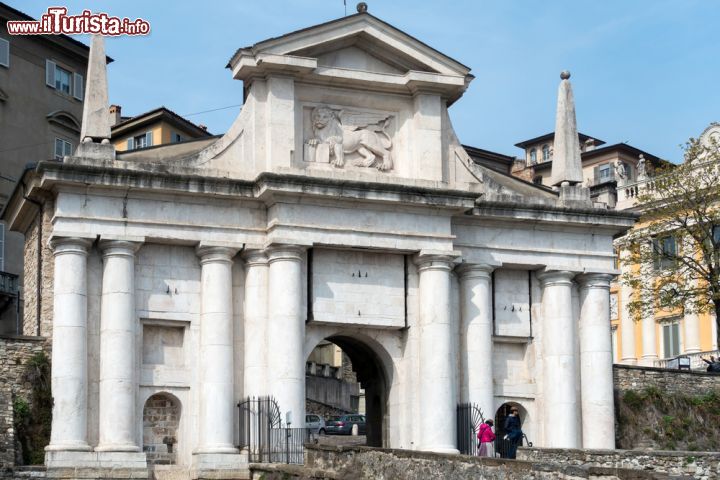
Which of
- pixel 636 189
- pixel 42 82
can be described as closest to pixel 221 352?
pixel 42 82

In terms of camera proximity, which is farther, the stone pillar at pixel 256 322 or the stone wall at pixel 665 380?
the stone wall at pixel 665 380

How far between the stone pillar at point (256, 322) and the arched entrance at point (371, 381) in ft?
9.35

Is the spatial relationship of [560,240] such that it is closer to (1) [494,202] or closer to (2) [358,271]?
(1) [494,202]

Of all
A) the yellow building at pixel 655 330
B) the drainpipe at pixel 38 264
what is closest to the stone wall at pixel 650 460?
the drainpipe at pixel 38 264

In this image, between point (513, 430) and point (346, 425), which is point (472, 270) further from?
point (346, 425)

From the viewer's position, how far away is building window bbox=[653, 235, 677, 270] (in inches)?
2311

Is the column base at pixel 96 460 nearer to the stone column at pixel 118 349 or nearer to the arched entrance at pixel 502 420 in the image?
the stone column at pixel 118 349

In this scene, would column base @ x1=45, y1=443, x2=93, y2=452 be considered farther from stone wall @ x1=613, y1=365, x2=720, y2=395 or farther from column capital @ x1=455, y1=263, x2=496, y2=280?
stone wall @ x1=613, y1=365, x2=720, y2=395

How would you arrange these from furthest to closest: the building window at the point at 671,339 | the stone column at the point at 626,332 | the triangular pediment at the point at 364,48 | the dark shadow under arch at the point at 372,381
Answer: the stone column at the point at 626,332, the building window at the point at 671,339, the dark shadow under arch at the point at 372,381, the triangular pediment at the point at 364,48

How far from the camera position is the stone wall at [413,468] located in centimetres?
2784

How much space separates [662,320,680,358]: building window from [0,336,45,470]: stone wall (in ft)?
129

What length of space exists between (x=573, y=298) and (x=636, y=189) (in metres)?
28.2

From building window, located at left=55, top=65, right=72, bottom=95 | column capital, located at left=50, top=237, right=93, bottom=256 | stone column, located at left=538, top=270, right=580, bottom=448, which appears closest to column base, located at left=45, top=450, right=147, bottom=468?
column capital, located at left=50, top=237, right=93, bottom=256

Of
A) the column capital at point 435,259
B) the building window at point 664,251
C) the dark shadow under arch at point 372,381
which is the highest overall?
the building window at point 664,251
